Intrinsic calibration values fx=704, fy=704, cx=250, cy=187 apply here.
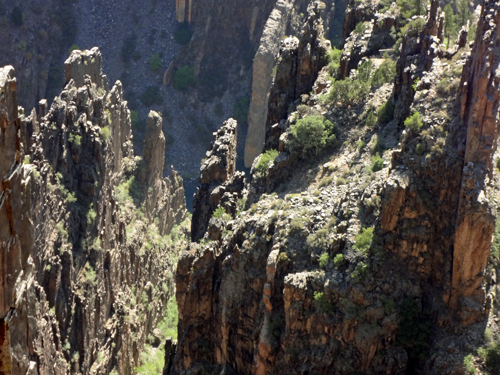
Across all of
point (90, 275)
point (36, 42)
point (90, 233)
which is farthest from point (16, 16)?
point (90, 275)

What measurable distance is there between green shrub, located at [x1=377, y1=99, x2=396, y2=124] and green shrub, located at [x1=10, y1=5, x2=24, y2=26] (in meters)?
98.3

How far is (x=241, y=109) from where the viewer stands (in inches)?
5138

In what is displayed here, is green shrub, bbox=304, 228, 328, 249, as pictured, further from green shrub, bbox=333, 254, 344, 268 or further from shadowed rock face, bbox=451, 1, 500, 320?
shadowed rock face, bbox=451, 1, 500, 320

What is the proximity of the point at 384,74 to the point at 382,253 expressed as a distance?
57.9 ft

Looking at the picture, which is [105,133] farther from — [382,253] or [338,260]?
[382,253]

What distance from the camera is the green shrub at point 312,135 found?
48031mm

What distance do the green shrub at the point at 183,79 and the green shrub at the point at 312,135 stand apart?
284 feet

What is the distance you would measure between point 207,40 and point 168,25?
865cm

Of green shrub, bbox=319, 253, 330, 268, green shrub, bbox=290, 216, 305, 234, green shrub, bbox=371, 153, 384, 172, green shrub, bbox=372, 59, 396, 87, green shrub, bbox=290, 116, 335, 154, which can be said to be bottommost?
green shrub, bbox=319, 253, 330, 268

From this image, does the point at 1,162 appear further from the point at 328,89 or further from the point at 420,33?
the point at 328,89

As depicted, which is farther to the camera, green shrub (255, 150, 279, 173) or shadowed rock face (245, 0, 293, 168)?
shadowed rock face (245, 0, 293, 168)

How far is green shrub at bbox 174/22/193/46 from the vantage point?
138000 mm

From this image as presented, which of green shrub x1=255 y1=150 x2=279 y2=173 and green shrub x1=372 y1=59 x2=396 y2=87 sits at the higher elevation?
green shrub x1=372 y1=59 x2=396 y2=87

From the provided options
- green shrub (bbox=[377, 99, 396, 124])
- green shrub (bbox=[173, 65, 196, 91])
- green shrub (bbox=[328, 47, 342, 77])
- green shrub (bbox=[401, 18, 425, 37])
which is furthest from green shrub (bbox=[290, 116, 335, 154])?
green shrub (bbox=[173, 65, 196, 91])
